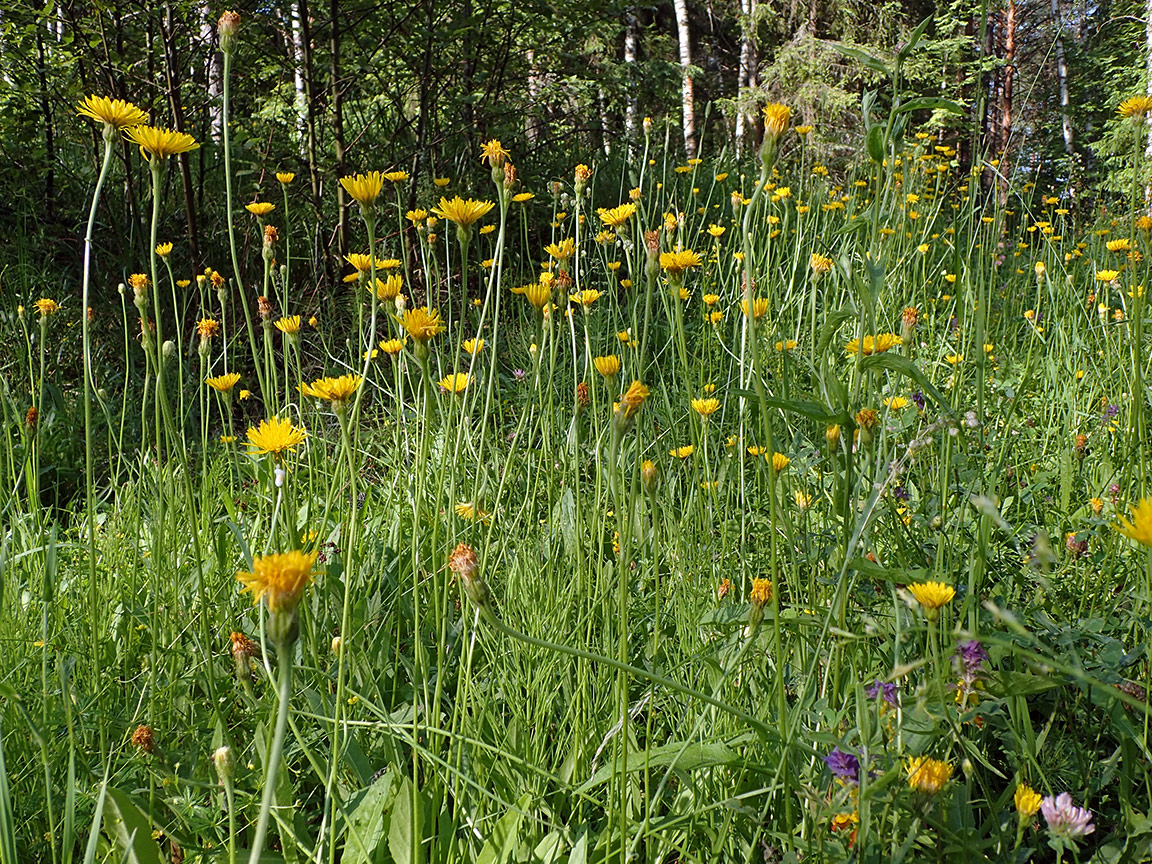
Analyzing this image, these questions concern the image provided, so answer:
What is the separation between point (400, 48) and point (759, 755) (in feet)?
11.1

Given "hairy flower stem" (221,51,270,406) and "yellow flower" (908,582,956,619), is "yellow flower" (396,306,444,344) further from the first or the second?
"yellow flower" (908,582,956,619)

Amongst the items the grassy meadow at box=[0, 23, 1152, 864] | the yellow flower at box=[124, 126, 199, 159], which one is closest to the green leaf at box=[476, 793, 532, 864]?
the grassy meadow at box=[0, 23, 1152, 864]

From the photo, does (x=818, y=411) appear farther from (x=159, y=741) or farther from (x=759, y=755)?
(x=159, y=741)

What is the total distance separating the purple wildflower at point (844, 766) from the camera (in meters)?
0.70

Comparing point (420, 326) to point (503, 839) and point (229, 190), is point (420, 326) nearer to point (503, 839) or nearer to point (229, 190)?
point (229, 190)

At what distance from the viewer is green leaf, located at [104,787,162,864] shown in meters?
0.73

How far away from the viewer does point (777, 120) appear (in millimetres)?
896

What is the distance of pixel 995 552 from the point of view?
1189 millimetres

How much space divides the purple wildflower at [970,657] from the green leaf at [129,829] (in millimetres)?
718

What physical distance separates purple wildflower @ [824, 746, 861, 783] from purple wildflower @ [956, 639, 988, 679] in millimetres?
123

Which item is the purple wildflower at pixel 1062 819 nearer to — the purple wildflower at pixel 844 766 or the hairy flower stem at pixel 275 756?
the purple wildflower at pixel 844 766

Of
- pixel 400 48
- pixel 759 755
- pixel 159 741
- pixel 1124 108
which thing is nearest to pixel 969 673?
pixel 759 755

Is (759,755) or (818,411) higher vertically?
(818,411)

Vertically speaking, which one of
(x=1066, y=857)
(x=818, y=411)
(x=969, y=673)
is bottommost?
(x=1066, y=857)
